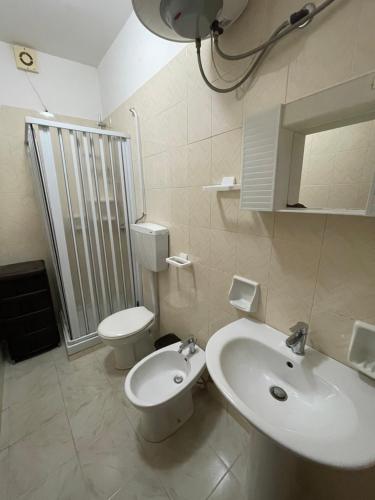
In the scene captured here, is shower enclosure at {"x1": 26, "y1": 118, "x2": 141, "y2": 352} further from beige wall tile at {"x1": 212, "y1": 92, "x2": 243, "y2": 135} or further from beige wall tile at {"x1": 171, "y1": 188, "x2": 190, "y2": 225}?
beige wall tile at {"x1": 212, "y1": 92, "x2": 243, "y2": 135}

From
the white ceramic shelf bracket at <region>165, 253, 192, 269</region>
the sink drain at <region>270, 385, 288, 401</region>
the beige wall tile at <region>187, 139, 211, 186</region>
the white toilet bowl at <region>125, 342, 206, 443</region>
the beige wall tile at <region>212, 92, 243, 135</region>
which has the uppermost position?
the beige wall tile at <region>212, 92, 243, 135</region>

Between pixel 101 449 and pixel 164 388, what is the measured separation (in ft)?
1.51

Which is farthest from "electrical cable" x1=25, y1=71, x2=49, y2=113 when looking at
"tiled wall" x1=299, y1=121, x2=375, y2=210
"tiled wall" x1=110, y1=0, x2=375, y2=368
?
"tiled wall" x1=299, y1=121, x2=375, y2=210

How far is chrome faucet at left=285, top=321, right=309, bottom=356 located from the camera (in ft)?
2.60

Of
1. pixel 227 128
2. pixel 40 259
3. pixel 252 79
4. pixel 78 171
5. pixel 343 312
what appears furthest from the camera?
pixel 40 259

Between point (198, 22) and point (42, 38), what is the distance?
1678 millimetres

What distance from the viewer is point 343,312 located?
738 mm

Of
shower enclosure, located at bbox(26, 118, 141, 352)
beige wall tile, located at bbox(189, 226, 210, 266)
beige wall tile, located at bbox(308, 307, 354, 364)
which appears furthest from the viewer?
shower enclosure, located at bbox(26, 118, 141, 352)

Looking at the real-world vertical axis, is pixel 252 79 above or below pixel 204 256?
above

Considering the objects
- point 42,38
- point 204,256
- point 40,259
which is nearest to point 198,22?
point 204,256

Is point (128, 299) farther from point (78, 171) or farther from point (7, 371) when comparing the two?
point (78, 171)

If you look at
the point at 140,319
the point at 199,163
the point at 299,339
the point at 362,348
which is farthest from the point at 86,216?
the point at 362,348

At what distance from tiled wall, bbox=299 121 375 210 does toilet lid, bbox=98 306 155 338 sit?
54.4 inches

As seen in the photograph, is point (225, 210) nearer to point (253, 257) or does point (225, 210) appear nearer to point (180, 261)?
point (253, 257)
